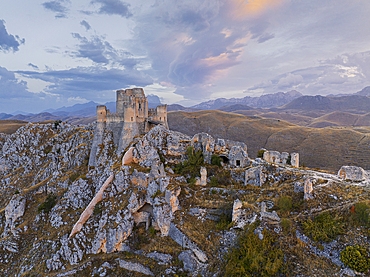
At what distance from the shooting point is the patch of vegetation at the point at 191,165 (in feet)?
93.8

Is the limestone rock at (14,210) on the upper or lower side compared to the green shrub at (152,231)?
lower

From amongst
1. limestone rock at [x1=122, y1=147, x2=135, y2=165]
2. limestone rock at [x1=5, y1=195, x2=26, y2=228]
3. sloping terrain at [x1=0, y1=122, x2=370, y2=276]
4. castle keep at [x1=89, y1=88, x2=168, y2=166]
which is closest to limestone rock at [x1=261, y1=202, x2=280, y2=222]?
sloping terrain at [x1=0, y1=122, x2=370, y2=276]

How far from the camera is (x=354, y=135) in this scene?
3002 inches

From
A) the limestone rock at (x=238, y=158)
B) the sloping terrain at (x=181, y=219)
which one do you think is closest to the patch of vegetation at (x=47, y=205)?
the sloping terrain at (x=181, y=219)

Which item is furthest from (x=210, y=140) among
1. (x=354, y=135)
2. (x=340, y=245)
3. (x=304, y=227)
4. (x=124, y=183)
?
(x=354, y=135)

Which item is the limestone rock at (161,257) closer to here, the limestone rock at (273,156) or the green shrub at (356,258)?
the green shrub at (356,258)

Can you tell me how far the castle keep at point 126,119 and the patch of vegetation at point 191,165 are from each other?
13.5 meters

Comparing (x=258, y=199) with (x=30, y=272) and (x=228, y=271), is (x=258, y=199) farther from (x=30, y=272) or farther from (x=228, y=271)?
(x=30, y=272)

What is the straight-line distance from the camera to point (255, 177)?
81.0 ft

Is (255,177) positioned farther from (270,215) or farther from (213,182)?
(270,215)

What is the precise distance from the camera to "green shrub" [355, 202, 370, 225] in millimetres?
14617

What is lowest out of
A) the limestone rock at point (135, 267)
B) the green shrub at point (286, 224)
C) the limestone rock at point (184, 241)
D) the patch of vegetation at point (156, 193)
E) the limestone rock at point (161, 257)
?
the limestone rock at point (135, 267)

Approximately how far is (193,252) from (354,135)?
9320 centimetres

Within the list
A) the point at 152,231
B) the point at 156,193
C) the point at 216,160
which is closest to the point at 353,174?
the point at 216,160
